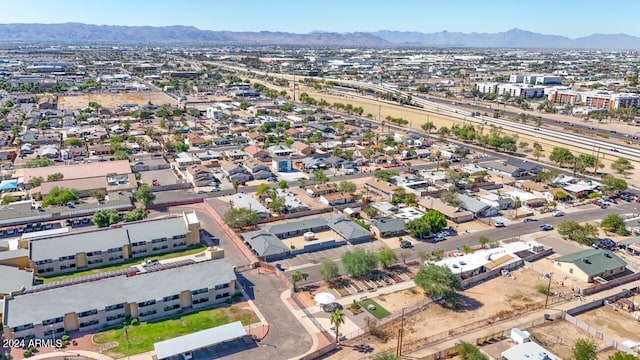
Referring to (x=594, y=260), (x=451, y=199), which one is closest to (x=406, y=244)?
(x=451, y=199)

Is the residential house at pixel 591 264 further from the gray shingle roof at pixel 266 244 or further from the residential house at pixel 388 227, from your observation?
the gray shingle roof at pixel 266 244

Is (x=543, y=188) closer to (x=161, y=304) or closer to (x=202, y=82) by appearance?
(x=161, y=304)

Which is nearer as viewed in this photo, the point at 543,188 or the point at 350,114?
the point at 543,188

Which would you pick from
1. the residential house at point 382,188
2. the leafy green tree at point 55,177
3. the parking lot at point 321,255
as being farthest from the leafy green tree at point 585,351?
the leafy green tree at point 55,177

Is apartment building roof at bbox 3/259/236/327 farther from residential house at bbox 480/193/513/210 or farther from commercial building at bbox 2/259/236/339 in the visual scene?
residential house at bbox 480/193/513/210

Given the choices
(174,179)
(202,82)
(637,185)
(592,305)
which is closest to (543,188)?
(637,185)

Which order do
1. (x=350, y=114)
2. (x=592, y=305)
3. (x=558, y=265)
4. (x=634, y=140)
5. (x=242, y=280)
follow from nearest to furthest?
(x=592, y=305)
(x=242, y=280)
(x=558, y=265)
(x=634, y=140)
(x=350, y=114)

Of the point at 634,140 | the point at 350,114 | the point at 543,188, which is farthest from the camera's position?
the point at 350,114
